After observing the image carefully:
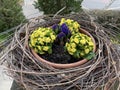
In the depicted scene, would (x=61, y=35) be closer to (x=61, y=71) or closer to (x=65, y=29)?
(x=65, y=29)

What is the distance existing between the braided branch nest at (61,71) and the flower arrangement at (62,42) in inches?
1.7

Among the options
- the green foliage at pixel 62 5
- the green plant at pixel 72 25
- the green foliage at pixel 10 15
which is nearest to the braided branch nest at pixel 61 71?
the green plant at pixel 72 25

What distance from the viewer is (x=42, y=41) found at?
1.43 m

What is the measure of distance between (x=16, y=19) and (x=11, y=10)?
0.45 feet

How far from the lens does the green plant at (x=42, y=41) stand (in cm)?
143

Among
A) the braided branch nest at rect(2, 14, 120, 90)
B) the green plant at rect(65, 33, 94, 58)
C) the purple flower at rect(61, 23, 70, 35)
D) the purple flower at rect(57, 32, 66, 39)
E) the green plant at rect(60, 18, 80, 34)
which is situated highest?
the green plant at rect(60, 18, 80, 34)

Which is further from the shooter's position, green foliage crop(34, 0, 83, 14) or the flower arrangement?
green foliage crop(34, 0, 83, 14)

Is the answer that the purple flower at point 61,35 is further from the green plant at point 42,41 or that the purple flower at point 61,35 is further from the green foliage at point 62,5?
the green foliage at point 62,5

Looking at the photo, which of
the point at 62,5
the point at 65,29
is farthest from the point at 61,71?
the point at 62,5

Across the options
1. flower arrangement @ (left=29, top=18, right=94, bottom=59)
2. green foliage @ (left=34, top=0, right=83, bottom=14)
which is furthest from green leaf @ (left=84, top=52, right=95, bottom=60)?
green foliage @ (left=34, top=0, right=83, bottom=14)

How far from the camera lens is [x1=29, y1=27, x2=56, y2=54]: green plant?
1428mm

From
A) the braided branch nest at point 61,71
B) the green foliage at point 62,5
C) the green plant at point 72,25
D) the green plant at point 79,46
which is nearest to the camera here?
the braided branch nest at point 61,71

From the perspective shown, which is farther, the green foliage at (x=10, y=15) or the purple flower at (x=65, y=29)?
the green foliage at (x=10, y=15)

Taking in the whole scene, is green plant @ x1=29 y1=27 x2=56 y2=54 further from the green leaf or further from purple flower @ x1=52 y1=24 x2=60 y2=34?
the green leaf
